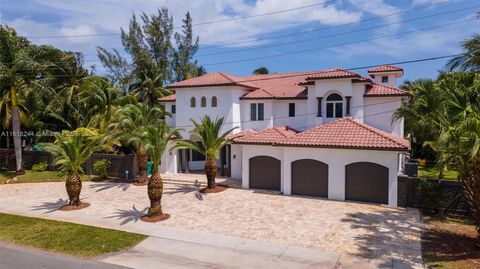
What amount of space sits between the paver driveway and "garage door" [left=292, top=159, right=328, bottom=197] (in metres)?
0.79

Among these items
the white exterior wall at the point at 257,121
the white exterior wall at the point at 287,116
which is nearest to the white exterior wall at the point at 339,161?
the white exterior wall at the point at 287,116

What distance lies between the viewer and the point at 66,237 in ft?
46.7

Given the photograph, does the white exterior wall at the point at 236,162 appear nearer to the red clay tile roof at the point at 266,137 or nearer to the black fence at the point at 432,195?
the red clay tile roof at the point at 266,137

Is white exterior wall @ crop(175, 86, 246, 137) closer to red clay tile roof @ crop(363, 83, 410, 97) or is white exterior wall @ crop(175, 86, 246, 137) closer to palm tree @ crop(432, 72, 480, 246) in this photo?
red clay tile roof @ crop(363, 83, 410, 97)

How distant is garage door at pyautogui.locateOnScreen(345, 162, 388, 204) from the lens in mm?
19109

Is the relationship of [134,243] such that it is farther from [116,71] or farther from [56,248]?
[116,71]

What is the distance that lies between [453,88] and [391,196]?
8.31 metres

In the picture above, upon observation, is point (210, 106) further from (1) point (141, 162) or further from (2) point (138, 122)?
(1) point (141, 162)

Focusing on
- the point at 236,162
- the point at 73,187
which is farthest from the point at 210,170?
the point at 73,187

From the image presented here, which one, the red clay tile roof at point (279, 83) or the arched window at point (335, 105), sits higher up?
the red clay tile roof at point (279, 83)

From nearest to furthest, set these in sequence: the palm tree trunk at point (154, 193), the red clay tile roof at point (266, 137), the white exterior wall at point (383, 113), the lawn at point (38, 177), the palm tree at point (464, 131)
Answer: the palm tree at point (464, 131)
the palm tree trunk at point (154, 193)
the red clay tile roof at point (266, 137)
the white exterior wall at point (383, 113)
the lawn at point (38, 177)

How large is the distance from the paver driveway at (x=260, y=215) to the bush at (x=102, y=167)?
9.15 feet

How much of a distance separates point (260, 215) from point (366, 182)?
675cm

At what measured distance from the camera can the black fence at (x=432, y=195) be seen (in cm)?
1692
